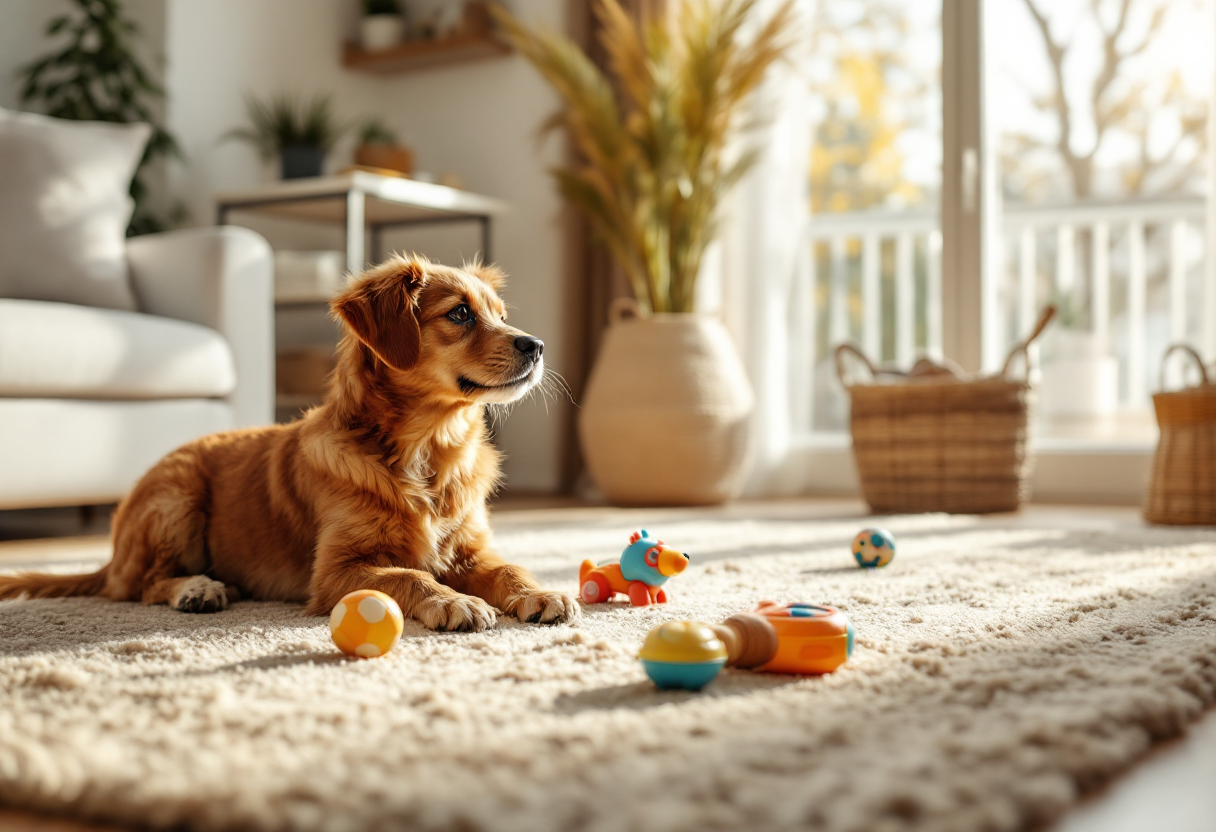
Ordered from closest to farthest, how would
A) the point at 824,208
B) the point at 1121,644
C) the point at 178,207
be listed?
the point at 1121,644 < the point at 178,207 < the point at 824,208

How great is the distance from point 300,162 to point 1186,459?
10.3 feet

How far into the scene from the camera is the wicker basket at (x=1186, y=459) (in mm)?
2840

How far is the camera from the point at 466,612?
136cm

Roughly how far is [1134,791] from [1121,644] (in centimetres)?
48

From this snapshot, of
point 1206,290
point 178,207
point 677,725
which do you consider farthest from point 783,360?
point 677,725

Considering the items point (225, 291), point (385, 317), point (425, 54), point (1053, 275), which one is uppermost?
point (425, 54)

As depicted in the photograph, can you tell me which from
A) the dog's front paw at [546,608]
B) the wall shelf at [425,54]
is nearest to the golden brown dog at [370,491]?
the dog's front paw at [546,608]

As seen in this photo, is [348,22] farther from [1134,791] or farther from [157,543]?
[1134,791]

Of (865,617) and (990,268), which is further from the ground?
(990,268)

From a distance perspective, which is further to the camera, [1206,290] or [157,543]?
[1206,290]

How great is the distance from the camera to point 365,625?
3.87 ft

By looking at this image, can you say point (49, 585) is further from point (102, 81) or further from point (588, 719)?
point (102, 81)

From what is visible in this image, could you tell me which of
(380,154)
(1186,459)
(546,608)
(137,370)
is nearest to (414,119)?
(380,154)

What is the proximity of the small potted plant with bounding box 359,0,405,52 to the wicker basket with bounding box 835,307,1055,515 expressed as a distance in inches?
109
